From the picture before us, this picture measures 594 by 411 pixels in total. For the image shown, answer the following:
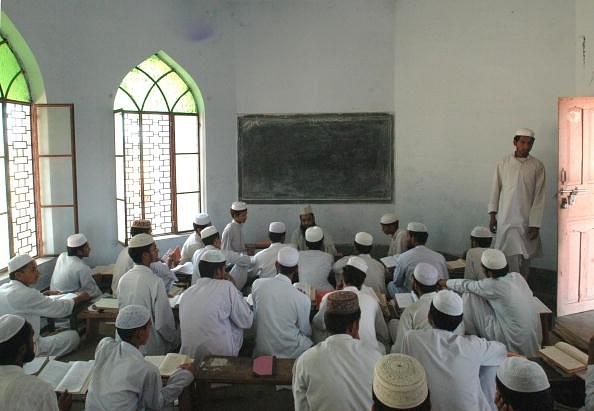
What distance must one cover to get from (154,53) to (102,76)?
2.59ft

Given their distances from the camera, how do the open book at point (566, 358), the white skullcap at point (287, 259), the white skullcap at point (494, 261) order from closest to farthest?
the open book at point (566, 358) → the white skullcap at point (494, 261) → the white skullcap at point (287, 259)

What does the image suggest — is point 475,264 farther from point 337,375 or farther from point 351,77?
point 351,77

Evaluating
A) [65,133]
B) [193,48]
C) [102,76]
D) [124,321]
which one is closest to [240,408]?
[124,321]

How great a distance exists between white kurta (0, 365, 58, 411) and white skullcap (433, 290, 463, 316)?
2011 millimetres

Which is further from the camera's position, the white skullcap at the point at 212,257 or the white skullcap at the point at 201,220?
the white skullcap at the point at 201,220

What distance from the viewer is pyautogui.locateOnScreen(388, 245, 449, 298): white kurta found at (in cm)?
484

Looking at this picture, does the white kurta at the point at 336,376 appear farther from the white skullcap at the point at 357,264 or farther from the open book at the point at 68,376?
the open book at the point at 68,376

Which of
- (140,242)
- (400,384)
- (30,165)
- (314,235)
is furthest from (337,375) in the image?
(30,165)

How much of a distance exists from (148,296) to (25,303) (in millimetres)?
1012

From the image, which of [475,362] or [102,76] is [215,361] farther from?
[102,76]

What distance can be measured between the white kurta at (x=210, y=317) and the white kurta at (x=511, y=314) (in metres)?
1.87

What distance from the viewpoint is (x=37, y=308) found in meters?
4.22

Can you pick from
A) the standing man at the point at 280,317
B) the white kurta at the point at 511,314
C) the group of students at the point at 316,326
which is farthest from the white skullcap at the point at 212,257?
→ the white kurta at the point at 511,314

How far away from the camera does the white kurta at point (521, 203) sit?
5340 mm
